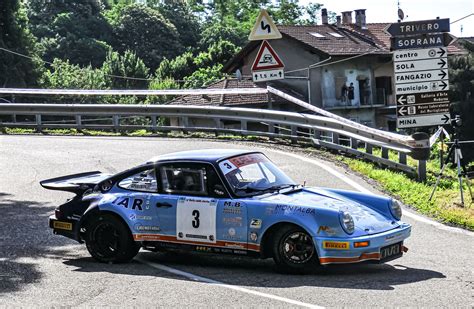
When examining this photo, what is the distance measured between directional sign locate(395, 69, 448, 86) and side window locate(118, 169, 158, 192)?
19.0 feet

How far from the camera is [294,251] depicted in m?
8.48

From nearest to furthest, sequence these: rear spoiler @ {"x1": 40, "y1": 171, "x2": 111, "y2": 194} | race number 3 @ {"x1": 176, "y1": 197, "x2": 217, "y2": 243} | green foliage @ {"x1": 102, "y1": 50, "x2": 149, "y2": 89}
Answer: race number 3 @ {"x1": 176, "y1": 197, "x2": 217, "y2": 243} < rear spoiler @ {"x1": 40, "y1": 171, "x2": 111, "y2": 194} < green foliage @ {"x1": 102, "y1": 50, "x2": 149, "y2": 89}

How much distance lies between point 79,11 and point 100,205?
109 meters

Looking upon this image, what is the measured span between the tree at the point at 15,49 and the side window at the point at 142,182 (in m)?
42.8

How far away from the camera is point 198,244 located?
9047 millimetres

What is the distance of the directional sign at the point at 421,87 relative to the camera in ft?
44.9

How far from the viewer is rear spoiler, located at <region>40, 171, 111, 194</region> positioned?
10.1 m

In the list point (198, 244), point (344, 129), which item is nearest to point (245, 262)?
point (198, 244)

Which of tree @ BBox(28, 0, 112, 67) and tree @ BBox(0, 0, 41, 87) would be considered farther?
tree @ BBox(28, 0, 112, 67)

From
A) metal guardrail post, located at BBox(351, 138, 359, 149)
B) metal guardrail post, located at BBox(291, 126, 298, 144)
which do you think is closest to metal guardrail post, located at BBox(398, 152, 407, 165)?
metal guardrail post, located at BBox(351, 138, 359, 149)

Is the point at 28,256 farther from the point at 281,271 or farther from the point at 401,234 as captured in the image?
the point at 401,234

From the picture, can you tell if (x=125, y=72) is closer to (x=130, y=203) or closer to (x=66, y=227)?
(x=66, y=227)

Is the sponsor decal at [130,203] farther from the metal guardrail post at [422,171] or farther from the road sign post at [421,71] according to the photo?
the metal guardrail post at [422,171]

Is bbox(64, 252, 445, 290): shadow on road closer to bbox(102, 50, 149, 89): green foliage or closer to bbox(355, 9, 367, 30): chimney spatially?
bbox(355, 9, 367, 30): chimney
